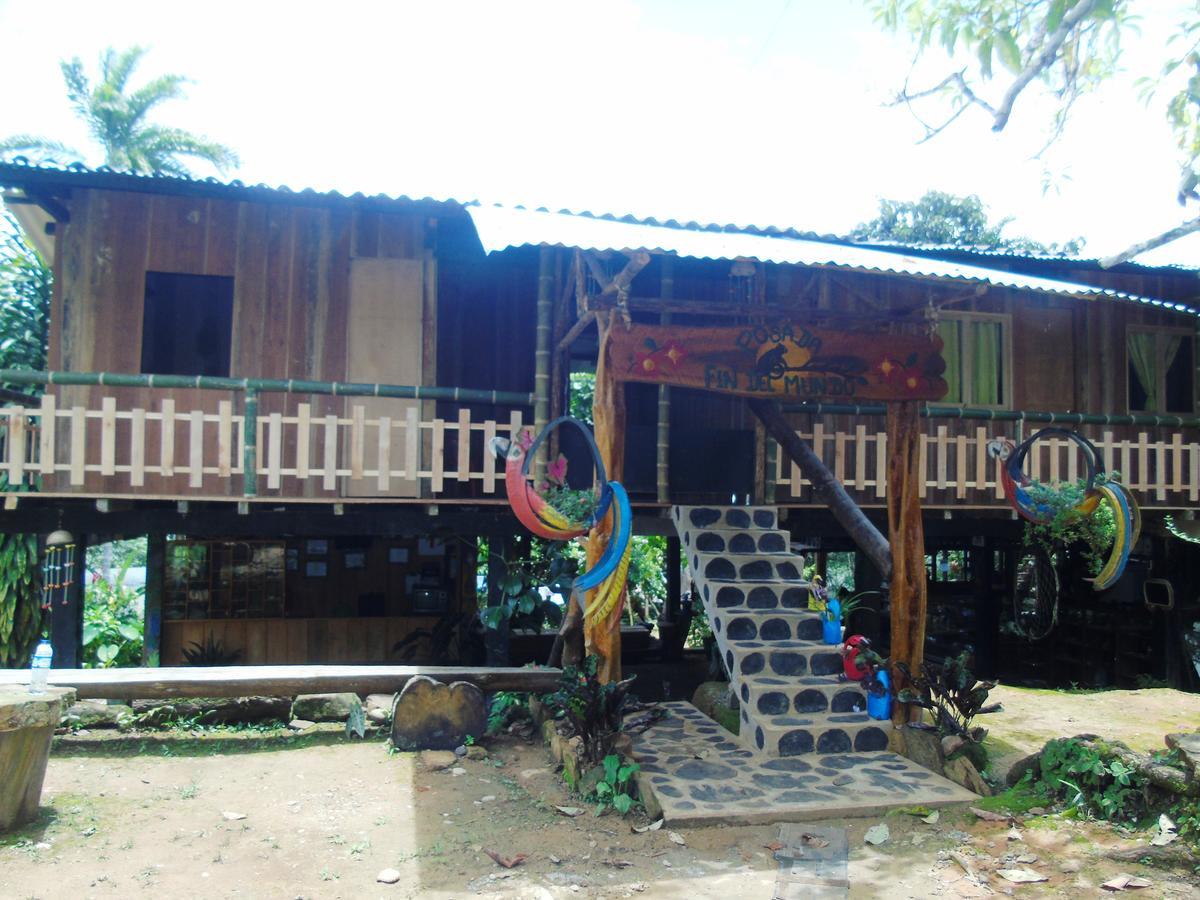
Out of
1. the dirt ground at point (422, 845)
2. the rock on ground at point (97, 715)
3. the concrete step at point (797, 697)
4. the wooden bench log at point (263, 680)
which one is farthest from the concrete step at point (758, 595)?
the rock on ground at point (97, 715)

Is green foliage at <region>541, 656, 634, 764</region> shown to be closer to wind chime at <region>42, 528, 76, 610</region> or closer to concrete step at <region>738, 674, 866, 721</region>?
concrete step at <region>738, 674, 866, 721</region>

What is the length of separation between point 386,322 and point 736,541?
160 inches

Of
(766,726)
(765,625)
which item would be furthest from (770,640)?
(766,726)

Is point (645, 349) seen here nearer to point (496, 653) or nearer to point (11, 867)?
point (496, 653)

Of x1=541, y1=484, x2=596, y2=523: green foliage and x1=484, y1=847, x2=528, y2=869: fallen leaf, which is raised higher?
x1=541, y1=484, x2=596, y2=523: green foliage

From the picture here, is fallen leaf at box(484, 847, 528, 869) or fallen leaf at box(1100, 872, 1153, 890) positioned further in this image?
fallen leaf at box(484, 847, 528, 869)

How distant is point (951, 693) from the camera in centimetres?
646

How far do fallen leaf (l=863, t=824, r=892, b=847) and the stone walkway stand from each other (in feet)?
0.71

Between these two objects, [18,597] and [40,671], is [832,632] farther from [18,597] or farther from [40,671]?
[18,597]

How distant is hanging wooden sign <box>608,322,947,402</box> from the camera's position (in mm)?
6344

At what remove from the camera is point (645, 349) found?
6328 mm

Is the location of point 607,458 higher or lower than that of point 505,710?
higher

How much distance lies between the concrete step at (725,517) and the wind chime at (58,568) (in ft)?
18.9

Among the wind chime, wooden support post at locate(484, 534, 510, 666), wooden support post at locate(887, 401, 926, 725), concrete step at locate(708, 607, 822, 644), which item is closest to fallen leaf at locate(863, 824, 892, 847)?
wooden support post at locate(887, 401, 926, 725)
